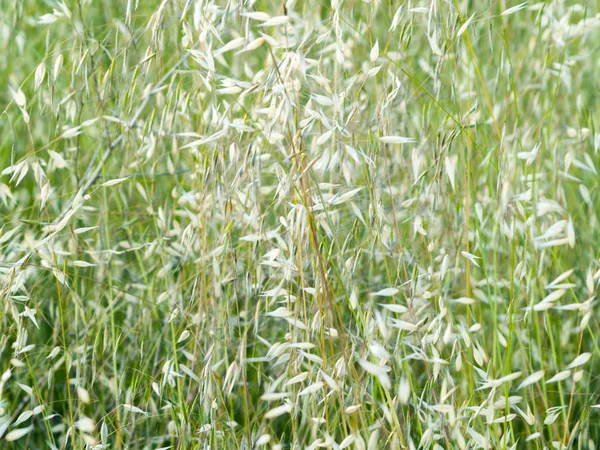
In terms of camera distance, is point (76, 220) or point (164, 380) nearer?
point (164, 380)

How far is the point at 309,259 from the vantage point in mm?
1151

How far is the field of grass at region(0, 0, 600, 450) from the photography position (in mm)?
1097

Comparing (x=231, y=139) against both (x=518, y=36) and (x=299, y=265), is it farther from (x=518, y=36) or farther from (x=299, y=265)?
(x=518, y=36)

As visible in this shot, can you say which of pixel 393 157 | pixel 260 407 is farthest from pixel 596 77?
pixel 260 407

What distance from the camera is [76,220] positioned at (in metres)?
1.62

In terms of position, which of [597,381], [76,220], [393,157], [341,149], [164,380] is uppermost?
[341,149]

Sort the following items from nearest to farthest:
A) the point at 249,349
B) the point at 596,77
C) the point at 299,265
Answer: the point at 299,265 < the point at 249,349 < the point at 596,77

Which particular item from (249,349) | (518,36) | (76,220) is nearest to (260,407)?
(249,349)

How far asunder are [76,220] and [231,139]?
24.9 inches

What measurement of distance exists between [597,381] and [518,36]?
1063 millimetres

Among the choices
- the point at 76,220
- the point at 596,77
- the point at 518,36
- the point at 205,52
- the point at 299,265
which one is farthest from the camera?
the point at 518,36

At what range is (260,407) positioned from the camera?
132 cm

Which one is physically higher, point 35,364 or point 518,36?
point 518,36

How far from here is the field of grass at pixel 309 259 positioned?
1.10 m
